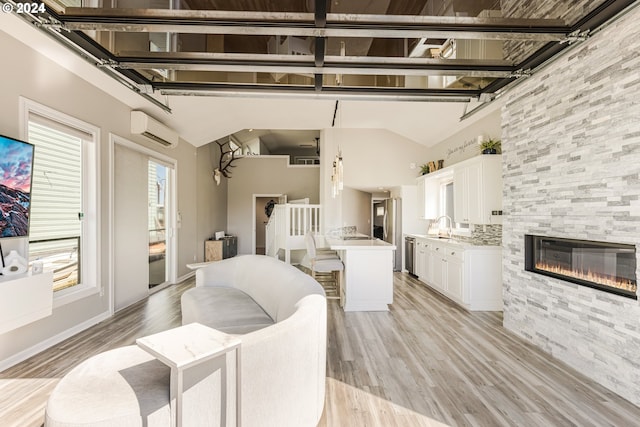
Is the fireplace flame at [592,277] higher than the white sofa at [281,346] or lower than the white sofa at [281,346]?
higher

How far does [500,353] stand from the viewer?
279cm

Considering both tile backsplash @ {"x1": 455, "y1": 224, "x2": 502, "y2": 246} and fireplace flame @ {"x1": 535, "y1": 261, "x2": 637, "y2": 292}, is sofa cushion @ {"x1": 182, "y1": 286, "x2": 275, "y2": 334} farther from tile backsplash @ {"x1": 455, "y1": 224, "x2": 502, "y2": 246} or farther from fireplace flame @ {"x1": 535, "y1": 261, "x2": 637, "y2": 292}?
tile backsplash @ {"x1": 455, "y1": 224, "x2": 502, "y2": 246}

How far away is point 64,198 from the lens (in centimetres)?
323

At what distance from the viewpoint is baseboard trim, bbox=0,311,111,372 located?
2489 millimetres

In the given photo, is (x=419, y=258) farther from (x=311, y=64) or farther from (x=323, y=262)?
(x=311, y=64)

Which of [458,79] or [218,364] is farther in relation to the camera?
[458,79]

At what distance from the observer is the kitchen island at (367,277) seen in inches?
159

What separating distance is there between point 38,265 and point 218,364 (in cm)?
226

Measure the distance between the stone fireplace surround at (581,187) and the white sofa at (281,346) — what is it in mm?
2171

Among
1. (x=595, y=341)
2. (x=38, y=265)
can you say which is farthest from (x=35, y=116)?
(x=595, y=341)

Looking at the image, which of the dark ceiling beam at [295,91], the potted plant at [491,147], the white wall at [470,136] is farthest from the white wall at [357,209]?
the dark ceiling beam at [295,91]

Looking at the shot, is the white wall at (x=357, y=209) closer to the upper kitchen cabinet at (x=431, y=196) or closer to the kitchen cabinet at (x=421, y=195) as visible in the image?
the kitchen cabinet at (x=421, y=195)

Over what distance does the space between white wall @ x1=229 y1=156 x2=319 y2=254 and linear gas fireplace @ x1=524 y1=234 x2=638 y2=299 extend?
23.6 ft

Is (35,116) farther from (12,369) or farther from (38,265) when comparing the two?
(12,369)
